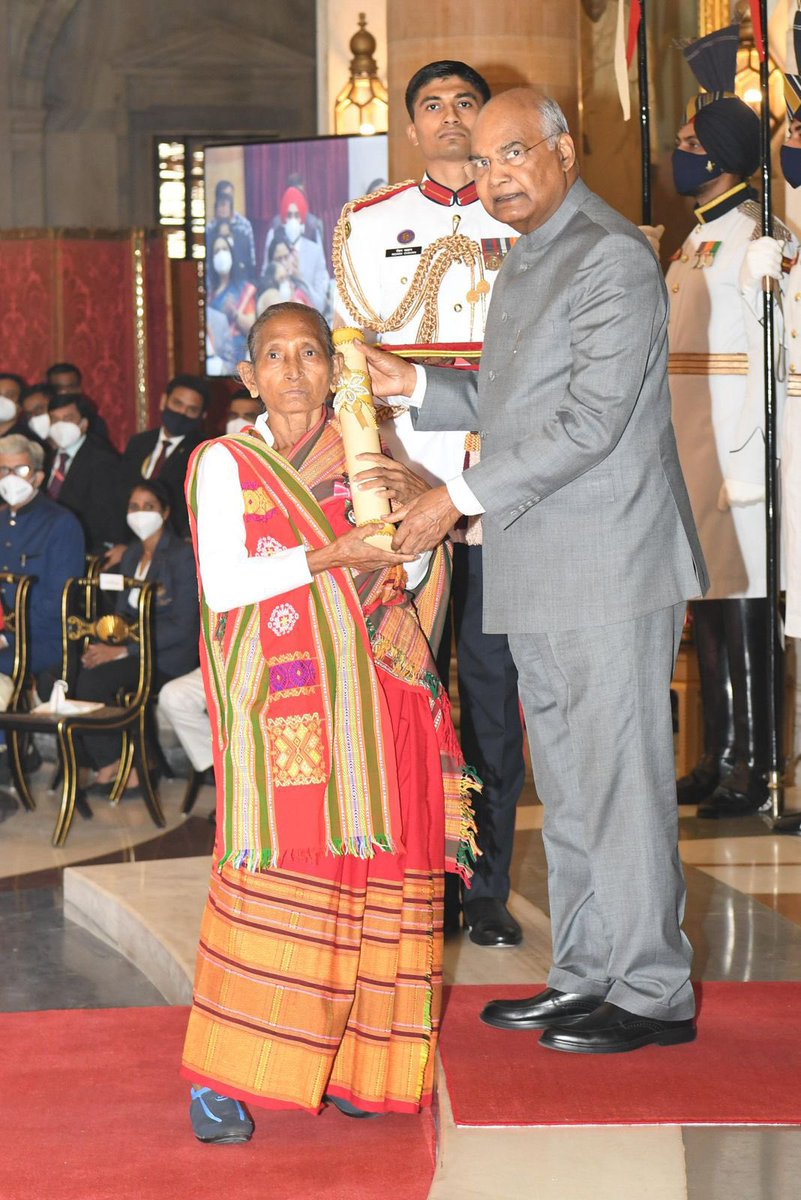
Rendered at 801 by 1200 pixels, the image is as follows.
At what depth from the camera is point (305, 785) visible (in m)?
2.96

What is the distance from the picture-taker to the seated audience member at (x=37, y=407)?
10.1 m

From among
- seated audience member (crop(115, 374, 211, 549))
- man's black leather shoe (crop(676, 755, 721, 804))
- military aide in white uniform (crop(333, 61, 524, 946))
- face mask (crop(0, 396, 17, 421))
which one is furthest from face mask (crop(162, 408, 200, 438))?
military aide in white uniform (crop(333, 61, 524, 946))

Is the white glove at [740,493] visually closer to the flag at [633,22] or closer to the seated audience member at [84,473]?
the flag at [633,22]

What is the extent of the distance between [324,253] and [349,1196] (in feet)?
25.5

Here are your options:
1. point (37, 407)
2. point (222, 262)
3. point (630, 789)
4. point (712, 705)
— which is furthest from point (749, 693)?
point (37, 407)

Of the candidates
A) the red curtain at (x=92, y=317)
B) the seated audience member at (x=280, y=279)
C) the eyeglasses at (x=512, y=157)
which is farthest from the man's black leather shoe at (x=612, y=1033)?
the red curtain at (x=92, y=317)

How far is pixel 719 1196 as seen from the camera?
8.90 ft

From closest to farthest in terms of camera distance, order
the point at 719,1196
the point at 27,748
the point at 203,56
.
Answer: the point at 719,1196, the point at 27,748, the point at 203,56

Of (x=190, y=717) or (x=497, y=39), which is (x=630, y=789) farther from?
(x=497, y=39)

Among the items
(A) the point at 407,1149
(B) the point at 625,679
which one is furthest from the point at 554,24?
(A) the point at 407,1149

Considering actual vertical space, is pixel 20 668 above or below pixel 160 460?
below

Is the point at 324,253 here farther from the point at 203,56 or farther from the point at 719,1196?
the point at 719,1196

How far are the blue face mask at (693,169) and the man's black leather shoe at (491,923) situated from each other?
2.74m

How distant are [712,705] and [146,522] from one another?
2.50m
